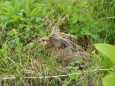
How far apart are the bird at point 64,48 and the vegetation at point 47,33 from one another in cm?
8

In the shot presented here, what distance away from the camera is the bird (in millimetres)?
2193

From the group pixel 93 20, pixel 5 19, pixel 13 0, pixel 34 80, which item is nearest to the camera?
pixel 34 80

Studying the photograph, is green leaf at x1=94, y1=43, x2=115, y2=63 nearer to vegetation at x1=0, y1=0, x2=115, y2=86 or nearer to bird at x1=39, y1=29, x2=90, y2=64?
vegetation at x1=0, y1=0, x2=115, y2=86

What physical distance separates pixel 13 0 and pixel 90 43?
61.9 inches

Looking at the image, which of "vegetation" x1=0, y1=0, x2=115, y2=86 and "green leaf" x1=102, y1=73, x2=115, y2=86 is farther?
A: "vegetation" x1=0, y1=0, x2=115, y2=86

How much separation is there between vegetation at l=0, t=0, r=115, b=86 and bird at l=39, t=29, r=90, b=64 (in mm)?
78

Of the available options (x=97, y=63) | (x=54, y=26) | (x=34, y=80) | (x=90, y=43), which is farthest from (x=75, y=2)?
(x=34, y=80)

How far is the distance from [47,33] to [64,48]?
1.35 feet

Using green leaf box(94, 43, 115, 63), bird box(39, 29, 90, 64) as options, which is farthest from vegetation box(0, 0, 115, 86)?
green leaf box(94, 43, 115, 63)

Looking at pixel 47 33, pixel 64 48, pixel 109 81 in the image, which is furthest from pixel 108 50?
pixel 47 33

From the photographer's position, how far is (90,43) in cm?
239

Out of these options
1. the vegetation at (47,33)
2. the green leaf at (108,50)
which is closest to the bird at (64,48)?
the vegetation at (47,33)

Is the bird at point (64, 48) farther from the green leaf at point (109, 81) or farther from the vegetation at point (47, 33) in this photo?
the green leaf at point (109, 81)

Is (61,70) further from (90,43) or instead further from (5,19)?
(5,19)
